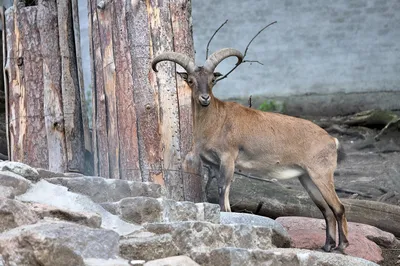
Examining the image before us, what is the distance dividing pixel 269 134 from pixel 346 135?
644 centimetres

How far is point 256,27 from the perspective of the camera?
16391 millimetres

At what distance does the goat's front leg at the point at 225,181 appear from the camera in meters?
8.61

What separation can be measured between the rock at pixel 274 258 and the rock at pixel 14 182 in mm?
1297

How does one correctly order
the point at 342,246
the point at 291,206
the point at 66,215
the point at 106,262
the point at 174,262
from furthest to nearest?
the point at 291,206
the point at 342,246
the point at 66,215
the point at 174,262
the point at 106,262

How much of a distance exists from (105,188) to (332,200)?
336 cm

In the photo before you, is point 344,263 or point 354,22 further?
point 354,22

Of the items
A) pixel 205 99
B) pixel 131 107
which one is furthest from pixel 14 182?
pixel 205 99

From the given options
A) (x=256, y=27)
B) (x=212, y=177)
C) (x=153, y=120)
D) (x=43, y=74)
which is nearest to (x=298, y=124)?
(x=212, y=177)

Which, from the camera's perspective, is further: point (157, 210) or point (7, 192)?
point (157, 210)

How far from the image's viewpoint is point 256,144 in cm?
922

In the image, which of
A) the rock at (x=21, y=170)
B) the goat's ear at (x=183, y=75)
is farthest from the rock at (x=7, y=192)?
the goat's ear at (x=183, y=75)

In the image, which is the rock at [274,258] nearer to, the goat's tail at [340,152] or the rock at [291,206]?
the goat's tail at [340,152]

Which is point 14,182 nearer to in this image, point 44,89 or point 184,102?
Answer: point 184,102

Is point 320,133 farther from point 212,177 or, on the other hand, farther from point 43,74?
point 43,74
